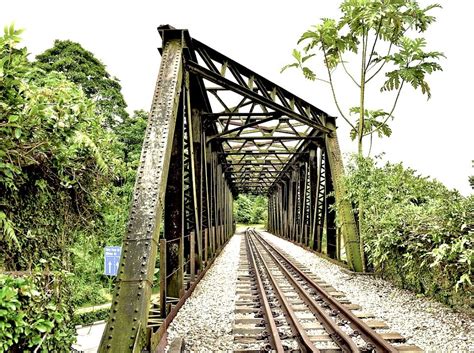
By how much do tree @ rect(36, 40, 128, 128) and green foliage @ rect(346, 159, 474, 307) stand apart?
1858 centimetres

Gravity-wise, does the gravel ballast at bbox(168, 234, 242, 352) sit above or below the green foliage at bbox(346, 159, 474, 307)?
below

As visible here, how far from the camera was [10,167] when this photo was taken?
8.20 ft

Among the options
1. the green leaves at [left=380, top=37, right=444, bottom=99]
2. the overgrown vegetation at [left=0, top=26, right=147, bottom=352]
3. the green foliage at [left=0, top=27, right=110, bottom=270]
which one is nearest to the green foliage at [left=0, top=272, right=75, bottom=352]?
the overgrown vegetation at [left=0, top=26, right=147, bottom=352]

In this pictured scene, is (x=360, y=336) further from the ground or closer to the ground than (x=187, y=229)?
closer to the ground

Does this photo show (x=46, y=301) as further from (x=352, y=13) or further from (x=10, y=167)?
(x=352, y=13)

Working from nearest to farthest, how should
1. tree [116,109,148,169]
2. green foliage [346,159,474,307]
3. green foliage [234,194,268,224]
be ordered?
green foliage [346,159,474,307]
tree [116,109,148,169]
green foliage [234,194,268,224]

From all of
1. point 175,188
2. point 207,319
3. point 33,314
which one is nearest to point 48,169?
point 33,314

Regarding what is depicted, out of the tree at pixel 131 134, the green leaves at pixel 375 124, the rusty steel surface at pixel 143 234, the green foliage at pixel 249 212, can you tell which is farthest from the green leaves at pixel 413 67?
the green foliage at pixel 249 212

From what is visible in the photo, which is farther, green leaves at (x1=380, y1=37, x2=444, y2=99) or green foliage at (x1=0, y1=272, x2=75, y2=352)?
green leaves at (x1=380, y1=37, x2=444, y2=99)

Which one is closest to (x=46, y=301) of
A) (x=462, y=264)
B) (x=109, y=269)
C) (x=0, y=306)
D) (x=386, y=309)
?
(x=0, y=306)

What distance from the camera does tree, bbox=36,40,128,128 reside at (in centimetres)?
2285

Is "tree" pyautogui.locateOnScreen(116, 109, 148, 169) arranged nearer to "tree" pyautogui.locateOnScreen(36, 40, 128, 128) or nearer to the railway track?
"tree" pyautogui.locateOnScreen(36, 40, 128, 128)

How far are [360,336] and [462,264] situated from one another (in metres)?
1.54

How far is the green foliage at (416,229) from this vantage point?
457 centimetres
